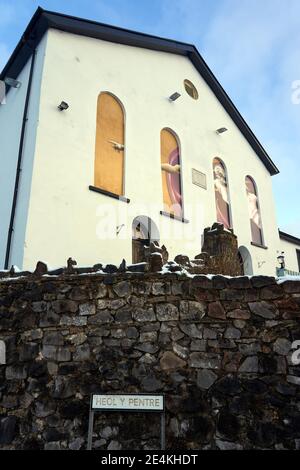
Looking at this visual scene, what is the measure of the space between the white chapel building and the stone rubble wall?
3314 millimetres

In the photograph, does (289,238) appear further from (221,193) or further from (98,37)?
(98,37)

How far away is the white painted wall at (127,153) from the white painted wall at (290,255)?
140cm

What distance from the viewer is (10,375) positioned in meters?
4.90

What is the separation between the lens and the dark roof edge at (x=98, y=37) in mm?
10555

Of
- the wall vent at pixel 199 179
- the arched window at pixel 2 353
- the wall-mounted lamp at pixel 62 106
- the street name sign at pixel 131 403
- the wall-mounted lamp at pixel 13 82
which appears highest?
the wall-mounted lamp at pixel 13 82

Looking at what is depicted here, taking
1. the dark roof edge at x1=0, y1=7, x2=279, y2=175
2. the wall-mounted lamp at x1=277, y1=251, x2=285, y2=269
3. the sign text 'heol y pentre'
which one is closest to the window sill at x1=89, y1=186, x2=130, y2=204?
the dark roof edge at x1=0, y1=7, x2=279, y2=175

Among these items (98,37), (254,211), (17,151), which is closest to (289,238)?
(254,211)

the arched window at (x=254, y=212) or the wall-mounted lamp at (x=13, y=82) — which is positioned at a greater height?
the wall-mounted lamp at (x=13, y=82)

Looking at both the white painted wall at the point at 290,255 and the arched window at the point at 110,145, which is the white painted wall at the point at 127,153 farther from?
the white painted wall at the point at 290,255

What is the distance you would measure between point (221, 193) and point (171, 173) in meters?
2.53

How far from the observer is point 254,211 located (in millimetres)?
15422

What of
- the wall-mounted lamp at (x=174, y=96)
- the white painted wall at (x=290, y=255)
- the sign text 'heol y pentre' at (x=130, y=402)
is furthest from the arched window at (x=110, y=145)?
the white painted wall at (x=290, y=255)

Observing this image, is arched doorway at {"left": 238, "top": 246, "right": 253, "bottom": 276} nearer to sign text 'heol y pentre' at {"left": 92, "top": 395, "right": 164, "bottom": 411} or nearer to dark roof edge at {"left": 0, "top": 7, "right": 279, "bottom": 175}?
dark roof edge at {"left": 0, "top": 7, "right": 279, "bottom": 175}
